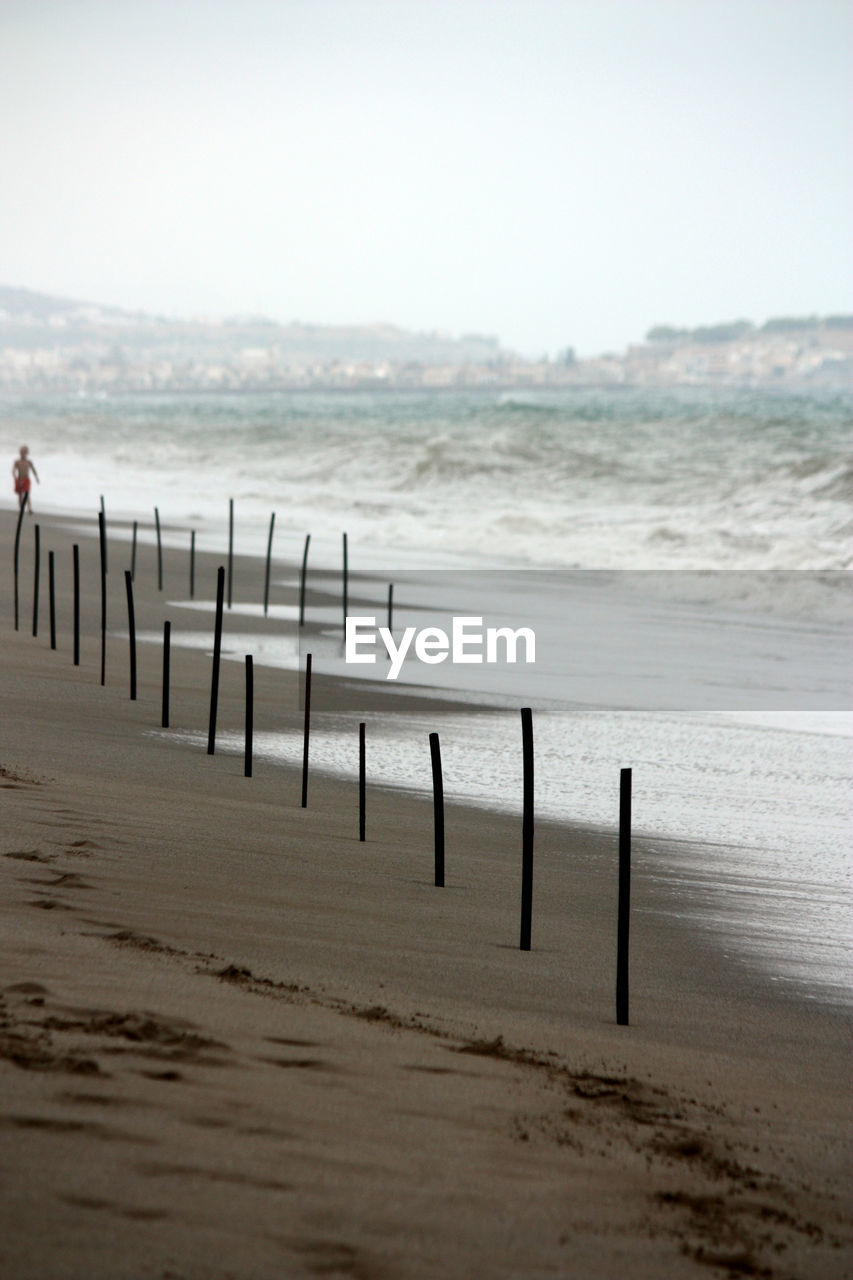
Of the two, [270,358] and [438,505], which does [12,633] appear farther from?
[270,358]

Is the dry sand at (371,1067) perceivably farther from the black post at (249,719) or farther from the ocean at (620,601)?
the ocean at (620,601)

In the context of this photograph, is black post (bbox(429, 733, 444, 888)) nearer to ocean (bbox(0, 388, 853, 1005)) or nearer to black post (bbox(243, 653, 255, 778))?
ocean (bbox(0, 388, 853, 1005))

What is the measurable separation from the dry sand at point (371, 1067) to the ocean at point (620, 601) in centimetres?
86

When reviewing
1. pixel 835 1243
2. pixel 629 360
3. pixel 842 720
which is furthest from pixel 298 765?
pixel 629 360

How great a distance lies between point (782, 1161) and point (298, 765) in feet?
16.0

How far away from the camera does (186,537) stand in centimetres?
2197

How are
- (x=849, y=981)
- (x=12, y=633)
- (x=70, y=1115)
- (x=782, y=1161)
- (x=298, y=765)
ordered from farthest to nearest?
(x=12, y=633) < (x=298, y=765) < (x=849, y=981) < (x=782, y=1161) < (x=70, y=1115)

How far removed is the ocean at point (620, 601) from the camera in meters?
6.91

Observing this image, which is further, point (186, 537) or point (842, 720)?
point (186, 537)

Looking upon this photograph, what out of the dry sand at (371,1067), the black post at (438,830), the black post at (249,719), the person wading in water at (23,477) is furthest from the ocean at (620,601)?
the person wading in water at (23,477)

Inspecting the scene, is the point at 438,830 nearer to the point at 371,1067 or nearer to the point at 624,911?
the point at 624,911

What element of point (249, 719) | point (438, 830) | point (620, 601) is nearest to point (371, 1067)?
point (438, 830)

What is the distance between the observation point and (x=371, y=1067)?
3318 mm

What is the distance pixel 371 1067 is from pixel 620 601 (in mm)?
14484
